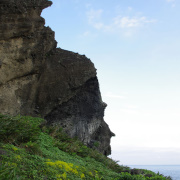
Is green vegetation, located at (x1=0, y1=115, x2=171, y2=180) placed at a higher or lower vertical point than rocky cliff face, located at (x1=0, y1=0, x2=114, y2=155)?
lower

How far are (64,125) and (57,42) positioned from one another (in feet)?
21.9

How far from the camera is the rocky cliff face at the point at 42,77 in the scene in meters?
14.3

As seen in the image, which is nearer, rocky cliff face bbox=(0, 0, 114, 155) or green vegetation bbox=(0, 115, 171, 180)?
green vegetation bbox=(0, 115, 171, 180)

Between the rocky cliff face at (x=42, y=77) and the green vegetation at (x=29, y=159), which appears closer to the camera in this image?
the green vegetation at (x=29, y=159)

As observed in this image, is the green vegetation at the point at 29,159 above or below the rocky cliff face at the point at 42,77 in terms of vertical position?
below

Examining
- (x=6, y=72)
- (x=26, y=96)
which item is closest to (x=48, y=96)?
(x=26, y=96)

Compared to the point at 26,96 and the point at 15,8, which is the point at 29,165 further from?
the point at 15,8

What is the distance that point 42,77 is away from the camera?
16656 millimetres

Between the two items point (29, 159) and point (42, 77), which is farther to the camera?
point (42, 77)

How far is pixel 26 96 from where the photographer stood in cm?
1556

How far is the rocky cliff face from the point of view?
1427 cm

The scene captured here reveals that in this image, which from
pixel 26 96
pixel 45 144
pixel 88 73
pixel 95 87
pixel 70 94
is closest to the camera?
pixel 45 144

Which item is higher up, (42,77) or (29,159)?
(42,77)

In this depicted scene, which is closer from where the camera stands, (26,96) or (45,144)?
(45,144)
